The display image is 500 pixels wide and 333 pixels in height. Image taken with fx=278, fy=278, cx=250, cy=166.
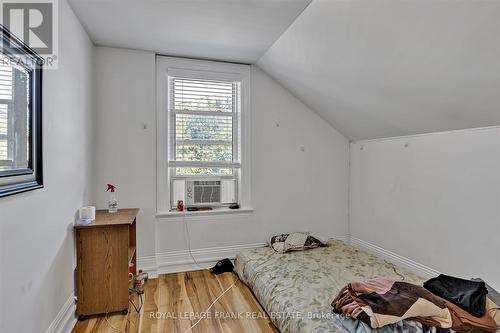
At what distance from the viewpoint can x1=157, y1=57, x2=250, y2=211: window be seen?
316 centimetres

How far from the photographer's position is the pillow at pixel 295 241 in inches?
126

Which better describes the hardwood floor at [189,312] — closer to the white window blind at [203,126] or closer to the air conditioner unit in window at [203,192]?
the air conditioner unit in window at [203,192]

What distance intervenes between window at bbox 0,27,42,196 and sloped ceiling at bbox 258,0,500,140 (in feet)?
6.31

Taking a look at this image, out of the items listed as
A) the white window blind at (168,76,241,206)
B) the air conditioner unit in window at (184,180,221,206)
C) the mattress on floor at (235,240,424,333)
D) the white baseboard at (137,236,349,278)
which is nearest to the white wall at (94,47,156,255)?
the white baseboard at (137,236,349,278)

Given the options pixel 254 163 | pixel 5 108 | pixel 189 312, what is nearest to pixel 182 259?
pixel 189 312

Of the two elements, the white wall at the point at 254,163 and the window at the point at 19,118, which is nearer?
the window at the point at 19,118

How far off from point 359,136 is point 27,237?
3400mm

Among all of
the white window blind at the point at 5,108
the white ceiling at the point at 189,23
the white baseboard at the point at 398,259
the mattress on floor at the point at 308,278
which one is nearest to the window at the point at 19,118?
the white window blind at the point at 5,108

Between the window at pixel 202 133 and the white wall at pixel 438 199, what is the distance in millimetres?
1596

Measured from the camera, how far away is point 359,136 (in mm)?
3553

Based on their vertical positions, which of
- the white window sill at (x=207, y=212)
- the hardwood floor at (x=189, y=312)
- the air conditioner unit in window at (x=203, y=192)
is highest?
the air conditioner unit in window at (x=203, y=192)

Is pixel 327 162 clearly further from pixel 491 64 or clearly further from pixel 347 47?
pixel 491 64

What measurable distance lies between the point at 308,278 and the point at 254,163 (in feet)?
4.93

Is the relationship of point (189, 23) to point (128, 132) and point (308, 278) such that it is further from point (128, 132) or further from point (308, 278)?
point (308, 278)
